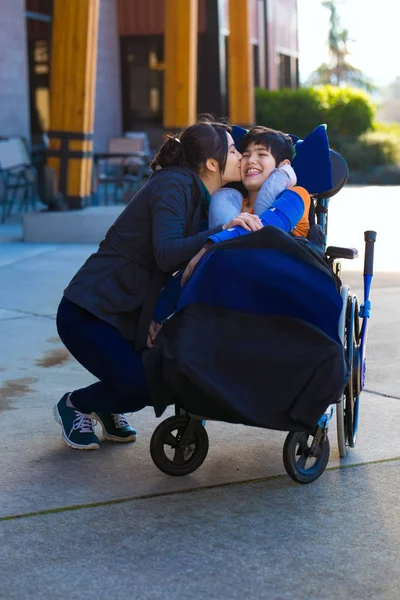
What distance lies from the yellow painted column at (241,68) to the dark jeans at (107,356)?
15190 millimetres

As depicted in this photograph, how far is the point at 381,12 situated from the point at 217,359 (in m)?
80.9

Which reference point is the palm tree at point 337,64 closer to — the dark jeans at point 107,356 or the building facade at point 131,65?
the building facade at point 131,65

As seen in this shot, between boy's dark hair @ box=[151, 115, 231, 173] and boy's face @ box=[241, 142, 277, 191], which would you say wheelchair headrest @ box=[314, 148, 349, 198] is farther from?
boy's dark hair @ box=[151, 115, 231, 173]

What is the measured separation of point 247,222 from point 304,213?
1.52 feet

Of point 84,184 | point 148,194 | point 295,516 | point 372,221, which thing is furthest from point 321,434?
point 372,221

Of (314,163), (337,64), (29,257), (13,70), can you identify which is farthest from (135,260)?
(337,64)

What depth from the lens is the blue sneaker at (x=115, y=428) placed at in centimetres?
467

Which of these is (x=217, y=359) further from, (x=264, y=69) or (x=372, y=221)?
(x=264, y=69)

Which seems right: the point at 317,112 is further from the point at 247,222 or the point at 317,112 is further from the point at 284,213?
the point at 247,222

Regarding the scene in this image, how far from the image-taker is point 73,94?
12469mm

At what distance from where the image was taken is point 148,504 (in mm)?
3912

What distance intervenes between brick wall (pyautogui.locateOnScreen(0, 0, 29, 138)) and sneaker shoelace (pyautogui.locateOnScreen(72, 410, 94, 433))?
13071 mm

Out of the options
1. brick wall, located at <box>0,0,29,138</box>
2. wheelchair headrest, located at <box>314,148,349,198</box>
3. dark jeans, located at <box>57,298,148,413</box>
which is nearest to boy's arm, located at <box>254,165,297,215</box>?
wheelchair headrest, located at <box>314,148,349,198</box>

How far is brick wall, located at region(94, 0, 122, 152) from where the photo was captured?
22.4 meters
